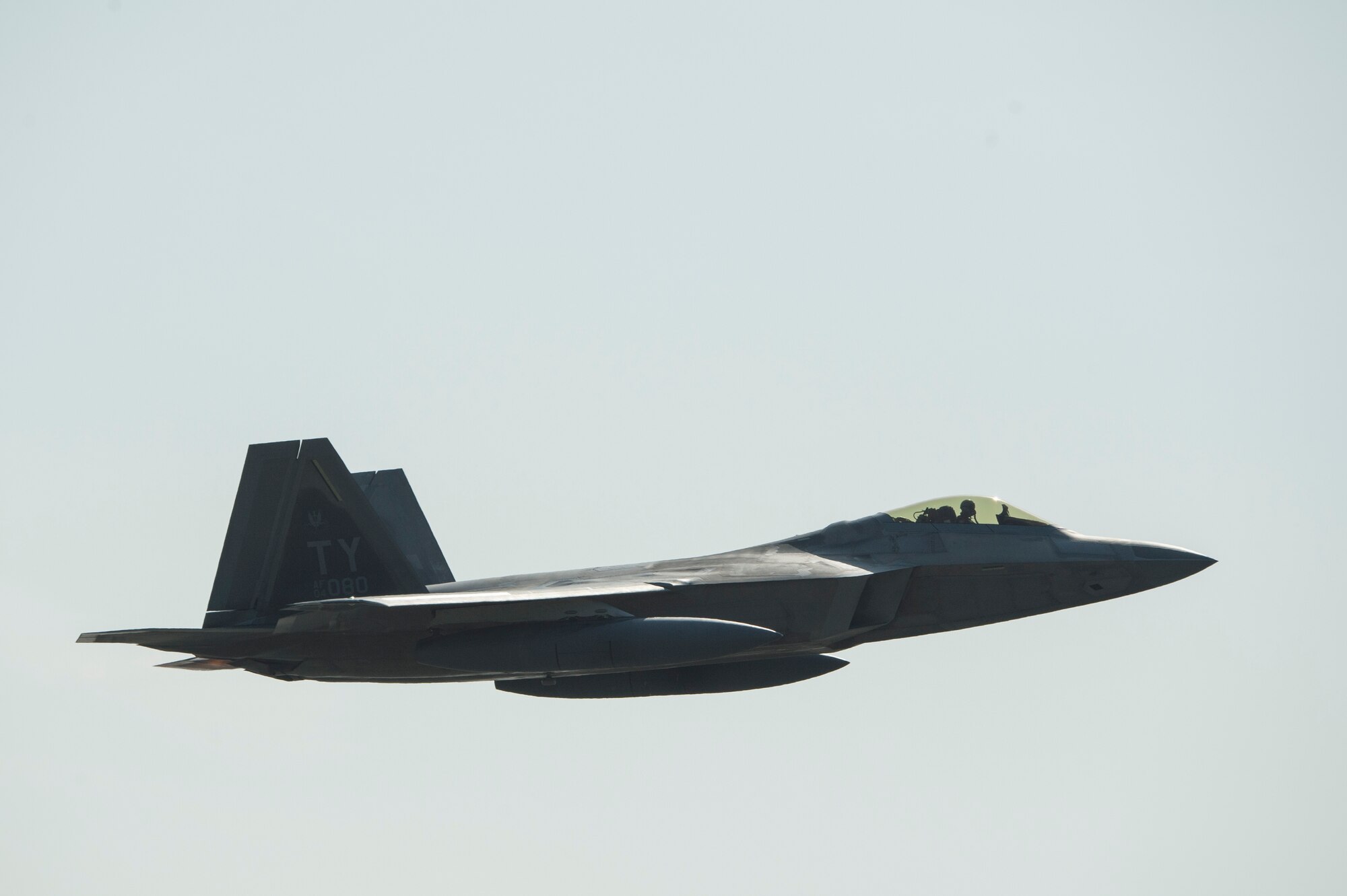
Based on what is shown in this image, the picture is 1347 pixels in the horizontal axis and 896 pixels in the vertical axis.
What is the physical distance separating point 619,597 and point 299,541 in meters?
5.11

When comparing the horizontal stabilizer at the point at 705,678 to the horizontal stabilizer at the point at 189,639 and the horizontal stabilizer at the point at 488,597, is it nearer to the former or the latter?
the horizontal stabilizer at the point at 488,597

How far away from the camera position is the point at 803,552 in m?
22.0

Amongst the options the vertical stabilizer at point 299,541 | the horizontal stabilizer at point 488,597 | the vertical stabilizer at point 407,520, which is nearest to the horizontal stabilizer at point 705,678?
the horizontal stabilizer at point 488,597

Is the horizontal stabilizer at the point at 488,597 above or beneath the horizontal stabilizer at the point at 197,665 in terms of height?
above

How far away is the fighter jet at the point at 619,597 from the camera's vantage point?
64.8 ft

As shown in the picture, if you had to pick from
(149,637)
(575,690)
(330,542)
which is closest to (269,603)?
(330,542)

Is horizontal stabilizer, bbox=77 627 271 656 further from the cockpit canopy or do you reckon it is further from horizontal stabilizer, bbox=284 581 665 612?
the cockpit canopy

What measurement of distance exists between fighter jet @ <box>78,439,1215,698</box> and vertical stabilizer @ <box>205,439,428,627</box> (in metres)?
0.02

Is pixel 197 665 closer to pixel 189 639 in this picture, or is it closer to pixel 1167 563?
pixel 189 639

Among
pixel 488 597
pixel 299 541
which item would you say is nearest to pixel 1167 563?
pixel 488 597

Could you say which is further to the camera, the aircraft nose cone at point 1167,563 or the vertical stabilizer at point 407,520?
the vertical stabilizer at point 407,520

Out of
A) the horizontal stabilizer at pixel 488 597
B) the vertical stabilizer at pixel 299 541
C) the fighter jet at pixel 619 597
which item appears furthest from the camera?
the vertical stabilizer at pixel 299 541

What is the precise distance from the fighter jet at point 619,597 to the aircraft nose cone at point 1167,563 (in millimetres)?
26

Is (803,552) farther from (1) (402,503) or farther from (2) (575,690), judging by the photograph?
(1) (402,503)
